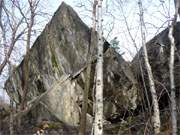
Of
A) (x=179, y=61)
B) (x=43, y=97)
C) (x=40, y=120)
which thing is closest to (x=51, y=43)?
(x=43, y=97)

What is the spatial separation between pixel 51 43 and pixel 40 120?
5.07m

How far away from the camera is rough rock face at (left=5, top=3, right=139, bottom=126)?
2059cm

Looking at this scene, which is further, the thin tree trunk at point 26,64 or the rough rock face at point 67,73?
Answer: the thin tree trunk at point 26,64

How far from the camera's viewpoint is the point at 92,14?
18891mm

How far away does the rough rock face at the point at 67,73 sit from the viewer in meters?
20.6

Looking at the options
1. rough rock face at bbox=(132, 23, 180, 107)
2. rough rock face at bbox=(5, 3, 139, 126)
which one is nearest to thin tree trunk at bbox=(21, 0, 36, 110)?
rough rock face at bbox=(5, 3, 139, 126)

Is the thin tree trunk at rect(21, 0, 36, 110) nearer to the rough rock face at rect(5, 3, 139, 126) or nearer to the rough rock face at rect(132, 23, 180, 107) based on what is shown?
the rough rock face at rect(5, 3, 139, 126)

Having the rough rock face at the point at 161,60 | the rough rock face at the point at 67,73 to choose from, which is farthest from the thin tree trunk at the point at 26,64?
the rough rock face at the point at 161,60

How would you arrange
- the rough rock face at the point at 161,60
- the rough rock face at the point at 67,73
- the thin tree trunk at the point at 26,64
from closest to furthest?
the rough rock face at the point at 161,60, the rough rock face at the point at 67,73, the thin tree trunk at the point at 26,64

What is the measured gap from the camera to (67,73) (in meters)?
22.1

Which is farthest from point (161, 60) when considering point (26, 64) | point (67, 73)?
point (26, 64)

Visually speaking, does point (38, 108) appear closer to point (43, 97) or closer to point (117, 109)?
point (43, 97)

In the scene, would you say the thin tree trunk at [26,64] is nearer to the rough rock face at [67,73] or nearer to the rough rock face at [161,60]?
the rough rock face at [67,73]

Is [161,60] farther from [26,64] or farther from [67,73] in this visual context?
[26,64]
